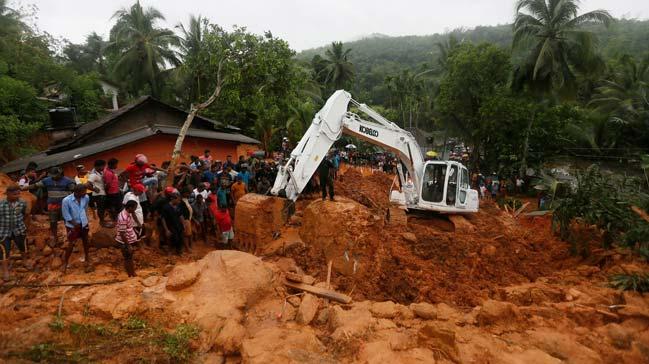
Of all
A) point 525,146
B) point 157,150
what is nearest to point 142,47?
point 157,150

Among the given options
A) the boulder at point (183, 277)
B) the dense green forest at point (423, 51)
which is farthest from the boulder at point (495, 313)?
the dense green forest at point (423, 51)

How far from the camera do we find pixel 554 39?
19781mm

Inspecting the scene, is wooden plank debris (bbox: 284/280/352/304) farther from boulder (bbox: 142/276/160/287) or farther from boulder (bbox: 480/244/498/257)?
boulder (bbox: 480/244/498/257)

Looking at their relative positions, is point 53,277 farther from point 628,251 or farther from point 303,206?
point 628,251

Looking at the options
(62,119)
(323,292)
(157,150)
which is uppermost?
(62,119)

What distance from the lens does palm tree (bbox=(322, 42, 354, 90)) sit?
128 ft

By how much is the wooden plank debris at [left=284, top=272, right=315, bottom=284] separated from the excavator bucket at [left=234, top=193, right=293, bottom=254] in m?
1.48

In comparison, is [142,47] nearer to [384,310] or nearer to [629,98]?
[384,310]

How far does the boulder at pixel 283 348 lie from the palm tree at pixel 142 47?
77.8 ft

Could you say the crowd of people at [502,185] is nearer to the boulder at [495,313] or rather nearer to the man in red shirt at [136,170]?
the boulder at [495,313]

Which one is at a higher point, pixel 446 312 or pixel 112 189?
pixel 112 189

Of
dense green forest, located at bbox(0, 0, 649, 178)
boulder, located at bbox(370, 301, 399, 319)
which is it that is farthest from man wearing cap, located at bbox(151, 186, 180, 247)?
dense green forest, located at bbox(0, 0, 649, 178)

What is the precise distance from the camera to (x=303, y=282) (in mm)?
6656

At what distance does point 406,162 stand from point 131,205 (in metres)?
6.77
